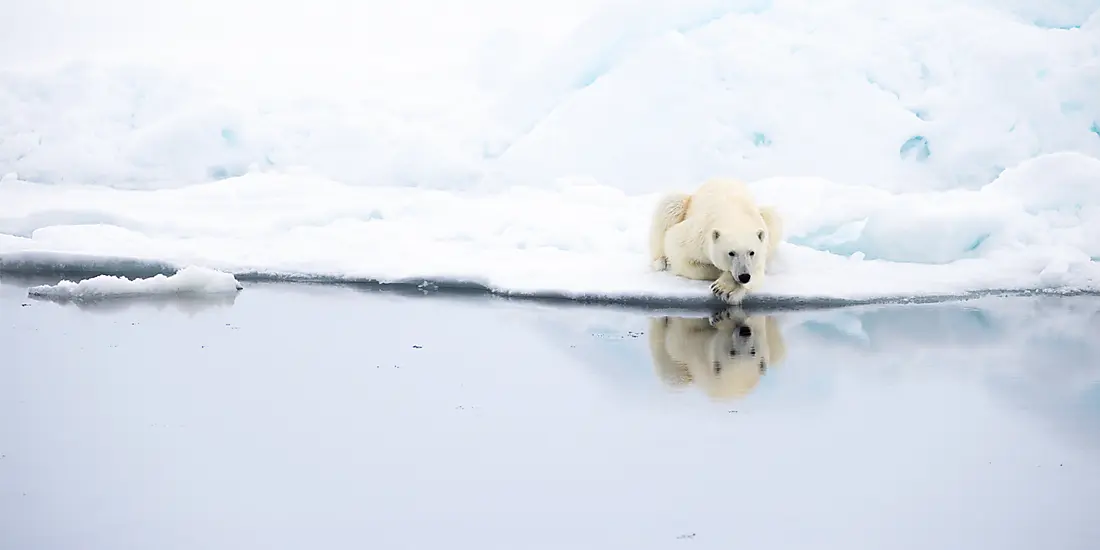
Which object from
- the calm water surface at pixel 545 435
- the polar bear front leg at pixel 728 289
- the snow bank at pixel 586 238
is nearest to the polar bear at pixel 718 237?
the polar bear front leg at pixel 728 289

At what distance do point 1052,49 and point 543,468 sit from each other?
320 inches

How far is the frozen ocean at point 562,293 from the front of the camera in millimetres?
2166

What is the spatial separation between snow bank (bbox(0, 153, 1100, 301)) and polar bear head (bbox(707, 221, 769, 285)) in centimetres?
19

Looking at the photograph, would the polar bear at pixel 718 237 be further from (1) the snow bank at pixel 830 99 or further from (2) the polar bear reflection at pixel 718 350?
(1) the snow bank at pixel 830 99

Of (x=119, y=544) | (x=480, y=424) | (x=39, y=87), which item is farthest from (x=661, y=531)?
(x=39, y=87)

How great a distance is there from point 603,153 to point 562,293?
4.39 metres

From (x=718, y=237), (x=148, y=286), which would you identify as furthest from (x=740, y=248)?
(x=148, y=286)

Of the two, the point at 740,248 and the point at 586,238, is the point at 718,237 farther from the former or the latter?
the point at 586,238

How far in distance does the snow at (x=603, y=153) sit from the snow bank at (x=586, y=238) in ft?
0.07

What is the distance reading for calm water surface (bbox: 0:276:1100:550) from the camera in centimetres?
201

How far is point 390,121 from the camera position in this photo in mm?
10758

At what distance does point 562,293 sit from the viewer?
16.4ft

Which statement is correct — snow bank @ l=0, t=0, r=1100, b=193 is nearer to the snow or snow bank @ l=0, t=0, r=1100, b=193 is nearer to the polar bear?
the snow

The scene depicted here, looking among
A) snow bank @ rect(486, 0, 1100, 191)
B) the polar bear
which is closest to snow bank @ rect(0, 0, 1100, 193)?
snow bank @ rect(486, 0, 1100, 191)
